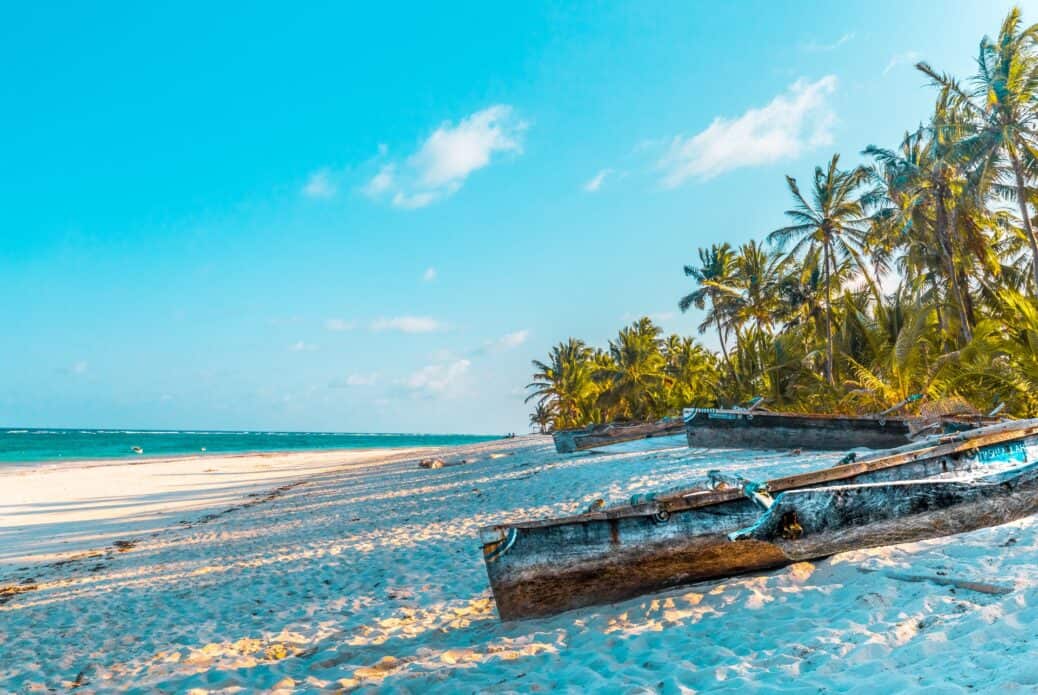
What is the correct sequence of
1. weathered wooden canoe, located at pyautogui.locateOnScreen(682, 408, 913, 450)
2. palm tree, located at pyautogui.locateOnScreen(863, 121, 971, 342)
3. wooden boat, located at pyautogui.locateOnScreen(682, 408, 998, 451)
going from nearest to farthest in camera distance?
wooden boat, located at pyautogui.locateOnScreen(682, 408, 998, 451), weathered wooden canoe, located at pyautogui.locateOnScreen(682, 408, 913, 450), palm tree, located at pyautogui.locateOnScreen(863, 121, 971, 342)

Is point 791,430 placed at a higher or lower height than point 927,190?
lower

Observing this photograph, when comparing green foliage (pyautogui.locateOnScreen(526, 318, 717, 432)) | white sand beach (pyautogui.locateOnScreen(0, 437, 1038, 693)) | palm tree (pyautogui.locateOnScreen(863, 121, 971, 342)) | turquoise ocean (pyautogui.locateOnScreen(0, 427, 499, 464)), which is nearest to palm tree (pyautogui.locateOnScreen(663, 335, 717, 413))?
green foliage (pyautogui.locateOnScreen(526, 318, 717, 432))

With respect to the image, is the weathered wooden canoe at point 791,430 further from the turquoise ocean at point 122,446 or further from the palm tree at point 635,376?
the turquoise ocean at point 122,446

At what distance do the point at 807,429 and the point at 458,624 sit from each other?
997cm

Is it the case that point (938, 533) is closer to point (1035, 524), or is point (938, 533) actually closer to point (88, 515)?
point (1035, 524)

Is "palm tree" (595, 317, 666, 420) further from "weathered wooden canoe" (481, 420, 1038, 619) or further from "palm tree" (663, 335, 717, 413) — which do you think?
"weathered wooden canoe" (481, 420, 1038, 619)

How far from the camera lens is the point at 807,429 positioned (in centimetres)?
1226

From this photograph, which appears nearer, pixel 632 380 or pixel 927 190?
pixel 927 190

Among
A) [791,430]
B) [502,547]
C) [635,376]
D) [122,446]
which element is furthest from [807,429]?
[122,446]

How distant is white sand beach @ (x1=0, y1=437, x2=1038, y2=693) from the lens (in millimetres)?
3127

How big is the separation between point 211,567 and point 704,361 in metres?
33.6

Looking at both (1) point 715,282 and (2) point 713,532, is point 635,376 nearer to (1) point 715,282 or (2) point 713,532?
(1) point 715,282

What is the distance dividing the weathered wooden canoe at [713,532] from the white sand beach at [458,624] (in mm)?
163

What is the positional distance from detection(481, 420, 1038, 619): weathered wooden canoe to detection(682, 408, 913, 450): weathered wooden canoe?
6.83 m
